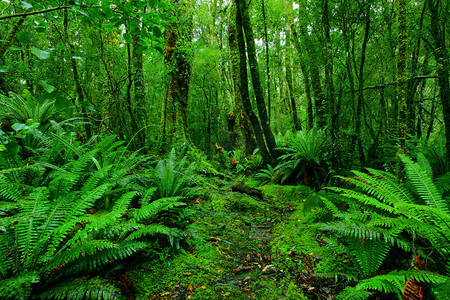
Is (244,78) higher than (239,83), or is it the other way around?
(239,83)

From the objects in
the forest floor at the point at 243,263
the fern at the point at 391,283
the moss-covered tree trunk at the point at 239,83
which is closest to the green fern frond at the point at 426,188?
the fern at the point at 391,283

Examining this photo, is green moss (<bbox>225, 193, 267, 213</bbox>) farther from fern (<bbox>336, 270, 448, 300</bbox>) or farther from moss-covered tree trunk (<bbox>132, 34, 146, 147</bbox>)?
moss-covered tree trunk (<bbox>132, 34, 146, 147</bbox>)

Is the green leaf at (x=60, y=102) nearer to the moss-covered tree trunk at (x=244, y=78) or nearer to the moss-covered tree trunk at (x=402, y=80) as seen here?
the moss-covered tree trunk at (x=402, y=80)

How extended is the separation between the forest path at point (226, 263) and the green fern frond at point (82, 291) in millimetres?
310

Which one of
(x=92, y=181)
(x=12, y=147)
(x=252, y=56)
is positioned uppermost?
(x=252, y=56)

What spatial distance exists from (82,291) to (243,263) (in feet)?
4.68

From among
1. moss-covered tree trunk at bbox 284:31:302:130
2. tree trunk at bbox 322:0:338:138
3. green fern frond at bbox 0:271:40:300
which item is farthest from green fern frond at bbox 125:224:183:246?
moss-covered tree trunk at bbox 284:31:302:130

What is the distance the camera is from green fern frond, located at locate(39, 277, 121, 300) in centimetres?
127

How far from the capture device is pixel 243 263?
2.15 m

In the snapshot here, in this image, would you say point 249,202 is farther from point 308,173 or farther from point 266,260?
point 308,173

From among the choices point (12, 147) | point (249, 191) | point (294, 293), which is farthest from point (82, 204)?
point (249, 191)

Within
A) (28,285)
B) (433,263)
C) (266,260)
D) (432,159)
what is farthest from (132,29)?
(432,159)

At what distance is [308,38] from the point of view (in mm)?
4906

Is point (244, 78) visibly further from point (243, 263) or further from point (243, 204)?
point (243, 263)
